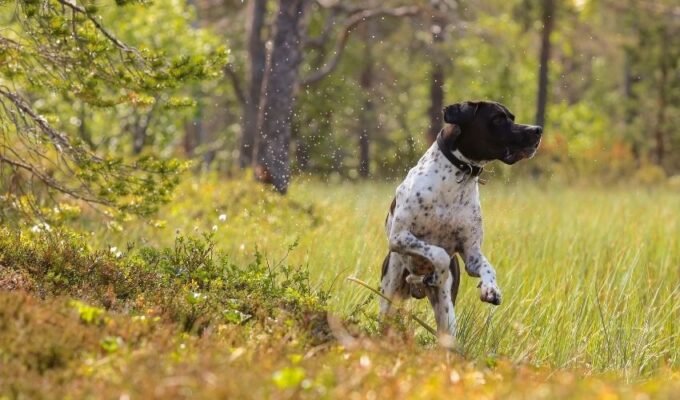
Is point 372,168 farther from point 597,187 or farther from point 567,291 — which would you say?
point 567,291

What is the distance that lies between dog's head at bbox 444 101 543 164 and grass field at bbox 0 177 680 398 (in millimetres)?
1197

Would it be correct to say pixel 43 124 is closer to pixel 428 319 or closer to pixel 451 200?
pixel 428 319

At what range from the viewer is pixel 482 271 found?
598 cm

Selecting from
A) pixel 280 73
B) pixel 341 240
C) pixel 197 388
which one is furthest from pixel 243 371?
pixel 280 73

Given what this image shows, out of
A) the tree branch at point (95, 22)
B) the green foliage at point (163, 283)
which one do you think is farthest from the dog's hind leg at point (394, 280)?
the tree branch at point (95, 22)

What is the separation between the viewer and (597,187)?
68.5 ft

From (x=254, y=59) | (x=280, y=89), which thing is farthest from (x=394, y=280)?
(x=254, y=59)

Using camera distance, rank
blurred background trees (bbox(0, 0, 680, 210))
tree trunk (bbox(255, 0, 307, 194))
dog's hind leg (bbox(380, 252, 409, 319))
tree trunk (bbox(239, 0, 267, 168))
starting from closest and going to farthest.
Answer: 1. dog's hind leg (bbox(380, 252, 409, 319))
2. blurred background trees (bbox(0, 0, 680, 210))
3. tree trunk (bbox(255, 0, 307, 194))
4. tree trunk (bbox(239, 0, 267, 168))

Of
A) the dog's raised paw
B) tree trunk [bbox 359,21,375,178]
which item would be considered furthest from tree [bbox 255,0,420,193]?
tree trunk [bbox 359,21,375,178]

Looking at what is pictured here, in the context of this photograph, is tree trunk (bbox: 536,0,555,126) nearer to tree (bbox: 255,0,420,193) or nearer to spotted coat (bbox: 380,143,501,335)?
tree (bbox: 255,0,420,193)

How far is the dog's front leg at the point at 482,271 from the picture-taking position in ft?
19.1

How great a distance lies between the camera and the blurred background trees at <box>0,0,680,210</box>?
7738 millimetres

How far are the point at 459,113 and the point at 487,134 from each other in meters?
0.22

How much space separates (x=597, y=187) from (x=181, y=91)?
11.2 meters
